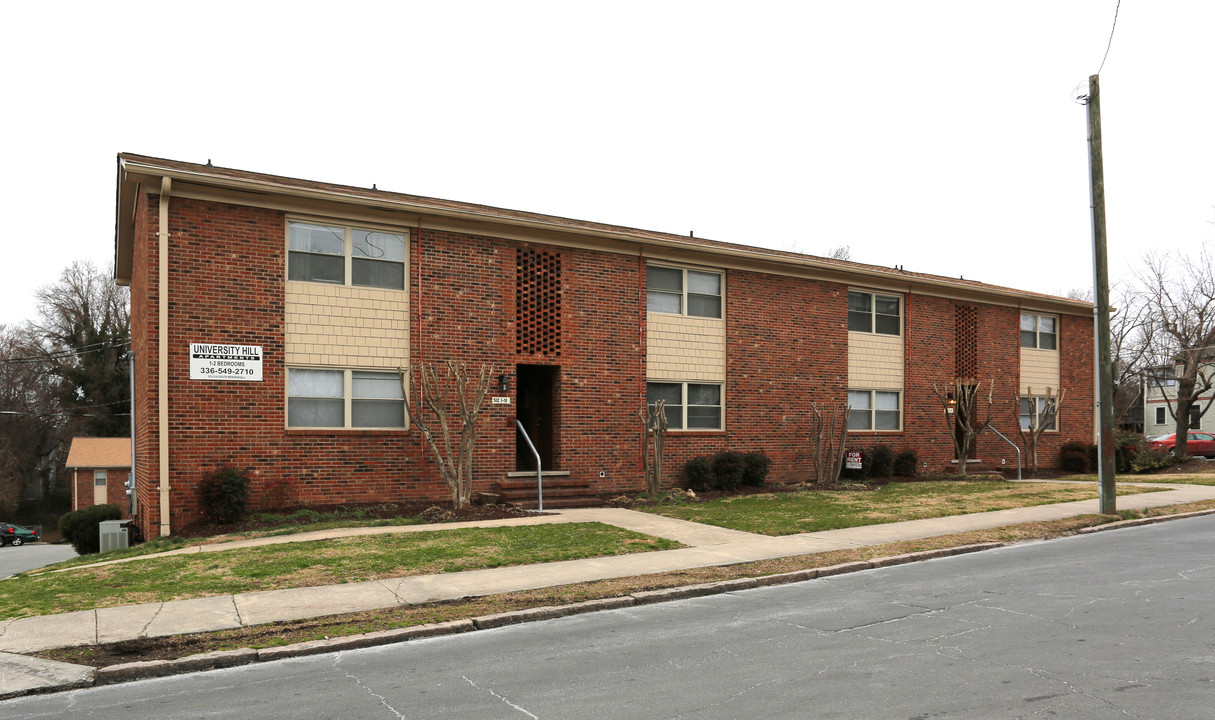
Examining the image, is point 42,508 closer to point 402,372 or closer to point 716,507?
point 402,372

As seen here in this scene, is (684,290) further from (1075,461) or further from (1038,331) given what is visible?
(1075,461)

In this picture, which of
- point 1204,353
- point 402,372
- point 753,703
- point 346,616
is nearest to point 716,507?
point 402,372

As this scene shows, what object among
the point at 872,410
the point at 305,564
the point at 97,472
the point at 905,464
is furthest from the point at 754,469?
the point at 97,472

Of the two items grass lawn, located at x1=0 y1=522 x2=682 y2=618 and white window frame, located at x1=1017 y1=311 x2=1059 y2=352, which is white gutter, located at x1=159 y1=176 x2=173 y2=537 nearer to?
grass lawn, located at x1=0 y1=522 x2=682 y2=618

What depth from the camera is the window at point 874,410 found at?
23.8 meters

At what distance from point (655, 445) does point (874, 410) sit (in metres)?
8.22

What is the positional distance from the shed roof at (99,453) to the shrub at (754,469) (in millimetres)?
35680

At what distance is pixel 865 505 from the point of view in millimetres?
17031

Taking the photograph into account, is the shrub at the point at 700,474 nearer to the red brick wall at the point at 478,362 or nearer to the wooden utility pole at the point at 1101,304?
Answer: the red brick wall at the point at 478,362

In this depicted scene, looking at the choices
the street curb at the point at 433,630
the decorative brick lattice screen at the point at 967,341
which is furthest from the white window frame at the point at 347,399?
the decorative brick lattice screen at the point at 967,341

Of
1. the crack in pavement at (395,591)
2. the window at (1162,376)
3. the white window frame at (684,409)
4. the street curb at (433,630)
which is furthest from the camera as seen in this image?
the window at (1162,376)

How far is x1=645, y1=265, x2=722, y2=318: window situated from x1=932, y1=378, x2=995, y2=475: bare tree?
801 cm

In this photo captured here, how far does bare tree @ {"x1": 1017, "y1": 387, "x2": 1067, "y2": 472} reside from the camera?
85.5ft

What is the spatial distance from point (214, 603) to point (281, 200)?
9227 mm
